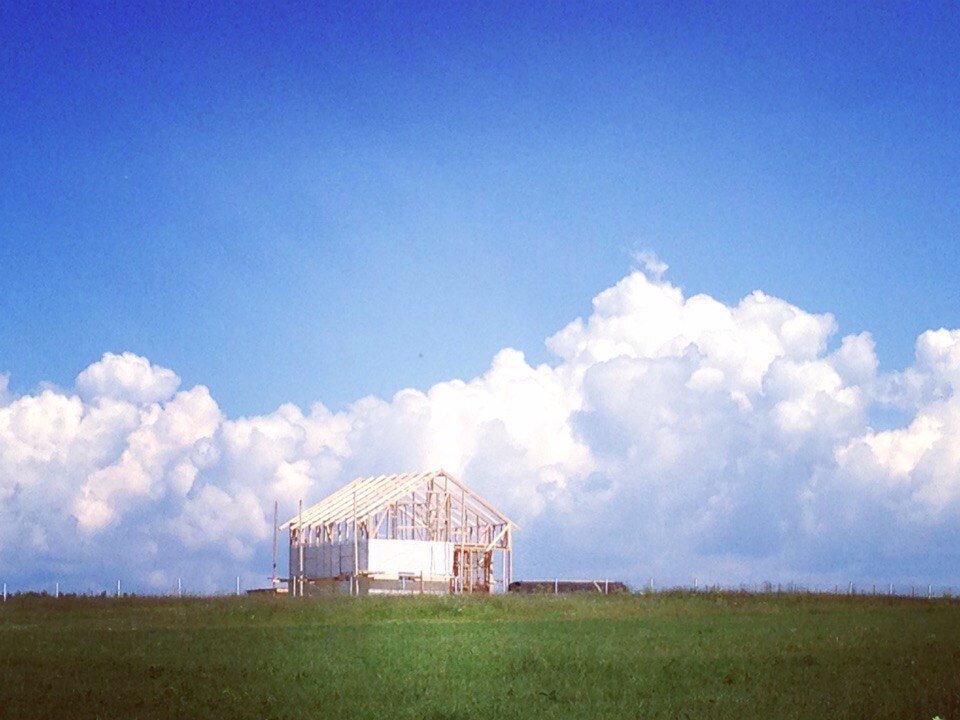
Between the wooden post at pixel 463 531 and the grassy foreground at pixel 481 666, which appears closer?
the grassy foreground at pixel 481 666

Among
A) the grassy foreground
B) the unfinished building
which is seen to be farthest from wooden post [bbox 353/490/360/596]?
the grassy foreground

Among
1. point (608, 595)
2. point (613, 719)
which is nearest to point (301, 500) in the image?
point (608, 595)

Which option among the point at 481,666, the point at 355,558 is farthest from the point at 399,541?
the point at 481,666

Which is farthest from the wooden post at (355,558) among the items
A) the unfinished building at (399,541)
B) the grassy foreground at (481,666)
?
the grassy foreground at (481,666)

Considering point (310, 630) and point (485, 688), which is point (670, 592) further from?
point (485, 688)

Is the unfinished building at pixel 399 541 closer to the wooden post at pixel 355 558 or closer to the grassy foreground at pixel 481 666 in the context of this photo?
the wooden post at pixel 355 558

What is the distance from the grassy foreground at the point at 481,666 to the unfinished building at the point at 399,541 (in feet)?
60.8

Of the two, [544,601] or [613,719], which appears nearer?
[613,719]

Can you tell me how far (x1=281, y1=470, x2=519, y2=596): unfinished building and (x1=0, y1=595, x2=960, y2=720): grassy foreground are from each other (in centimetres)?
1852

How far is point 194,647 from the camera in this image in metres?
26.5

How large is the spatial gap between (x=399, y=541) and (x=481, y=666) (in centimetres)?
3429

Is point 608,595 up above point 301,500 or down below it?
below

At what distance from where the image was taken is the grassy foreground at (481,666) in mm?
19078

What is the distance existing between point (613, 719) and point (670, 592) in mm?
29694
